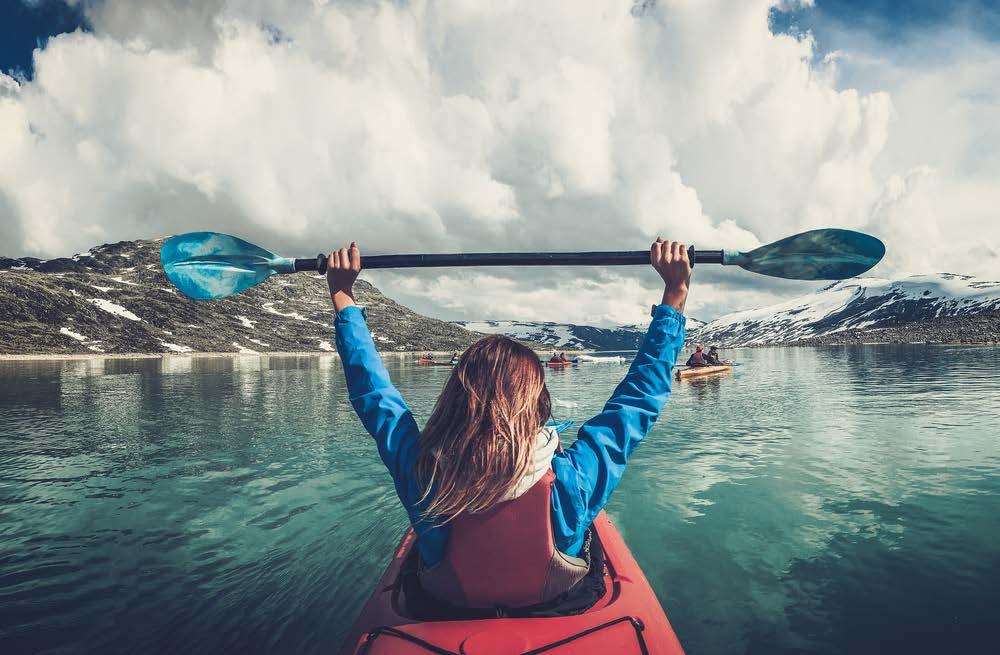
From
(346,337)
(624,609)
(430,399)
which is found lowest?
(430,399)

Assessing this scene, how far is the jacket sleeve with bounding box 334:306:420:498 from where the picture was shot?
2838 mm

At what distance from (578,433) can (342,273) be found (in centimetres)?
202

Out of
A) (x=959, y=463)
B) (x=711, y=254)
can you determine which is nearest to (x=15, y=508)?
(x=711, y=254)

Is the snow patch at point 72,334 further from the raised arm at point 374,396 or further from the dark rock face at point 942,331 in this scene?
the dark rock face at point 942,331

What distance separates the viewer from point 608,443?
2.89 metres

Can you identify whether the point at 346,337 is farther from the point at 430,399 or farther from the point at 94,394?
the point at 94,394

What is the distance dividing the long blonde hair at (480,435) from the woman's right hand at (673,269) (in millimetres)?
1175

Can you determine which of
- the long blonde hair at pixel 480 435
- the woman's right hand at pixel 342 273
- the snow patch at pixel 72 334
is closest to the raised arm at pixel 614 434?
the long blonde hair at pixel 480 435

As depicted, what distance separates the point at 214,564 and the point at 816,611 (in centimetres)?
843

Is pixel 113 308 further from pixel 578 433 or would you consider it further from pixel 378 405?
Answer: pixel 578 433

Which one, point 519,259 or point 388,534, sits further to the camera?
Result: point 388,534

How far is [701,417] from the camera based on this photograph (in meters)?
22.0

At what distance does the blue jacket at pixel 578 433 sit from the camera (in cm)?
280

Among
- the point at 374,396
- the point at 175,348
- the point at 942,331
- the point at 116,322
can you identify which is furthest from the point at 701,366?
the point at 942,331
